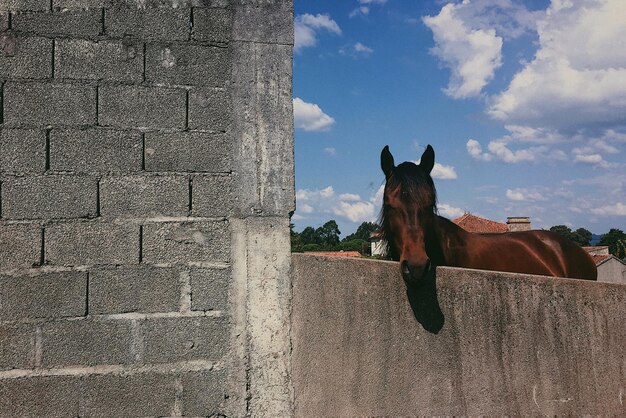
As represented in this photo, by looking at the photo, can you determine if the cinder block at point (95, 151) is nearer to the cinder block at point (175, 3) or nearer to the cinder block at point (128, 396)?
the cinder block at point (175, 3)

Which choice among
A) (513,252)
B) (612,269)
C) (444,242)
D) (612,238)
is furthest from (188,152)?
(612,238)

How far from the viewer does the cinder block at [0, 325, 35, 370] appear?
2.73 m

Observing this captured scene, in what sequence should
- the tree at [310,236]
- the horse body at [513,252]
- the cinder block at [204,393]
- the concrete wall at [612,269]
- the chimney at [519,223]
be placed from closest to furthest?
the cinder block at [204,393] < the horse body at [513,252] < the chimney at [519,223] < the concrete wall at [612,269] < the tree at [310,236]

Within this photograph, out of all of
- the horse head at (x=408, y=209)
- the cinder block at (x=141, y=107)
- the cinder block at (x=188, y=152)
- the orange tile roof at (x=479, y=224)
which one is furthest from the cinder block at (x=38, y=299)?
the orange tile roof at (x=479, y=224)

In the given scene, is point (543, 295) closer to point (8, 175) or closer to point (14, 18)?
point (8, 175)

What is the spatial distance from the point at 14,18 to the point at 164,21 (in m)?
0.82

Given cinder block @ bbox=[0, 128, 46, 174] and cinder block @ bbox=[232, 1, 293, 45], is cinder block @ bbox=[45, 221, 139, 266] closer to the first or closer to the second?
cinder block @ bbox=[0, 128, 46, 174]

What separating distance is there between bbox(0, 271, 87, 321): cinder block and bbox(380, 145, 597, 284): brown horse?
1.79 metres

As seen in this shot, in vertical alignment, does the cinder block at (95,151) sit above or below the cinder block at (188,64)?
below

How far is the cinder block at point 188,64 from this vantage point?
Result: 291cm

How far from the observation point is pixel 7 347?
274 cm

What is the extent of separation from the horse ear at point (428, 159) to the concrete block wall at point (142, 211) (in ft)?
4.77

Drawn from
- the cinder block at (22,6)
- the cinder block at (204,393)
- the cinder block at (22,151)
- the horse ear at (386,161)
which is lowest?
the cinder block at (204,393)

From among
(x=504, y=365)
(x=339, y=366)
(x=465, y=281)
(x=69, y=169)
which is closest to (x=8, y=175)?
(x=69, y=169)
